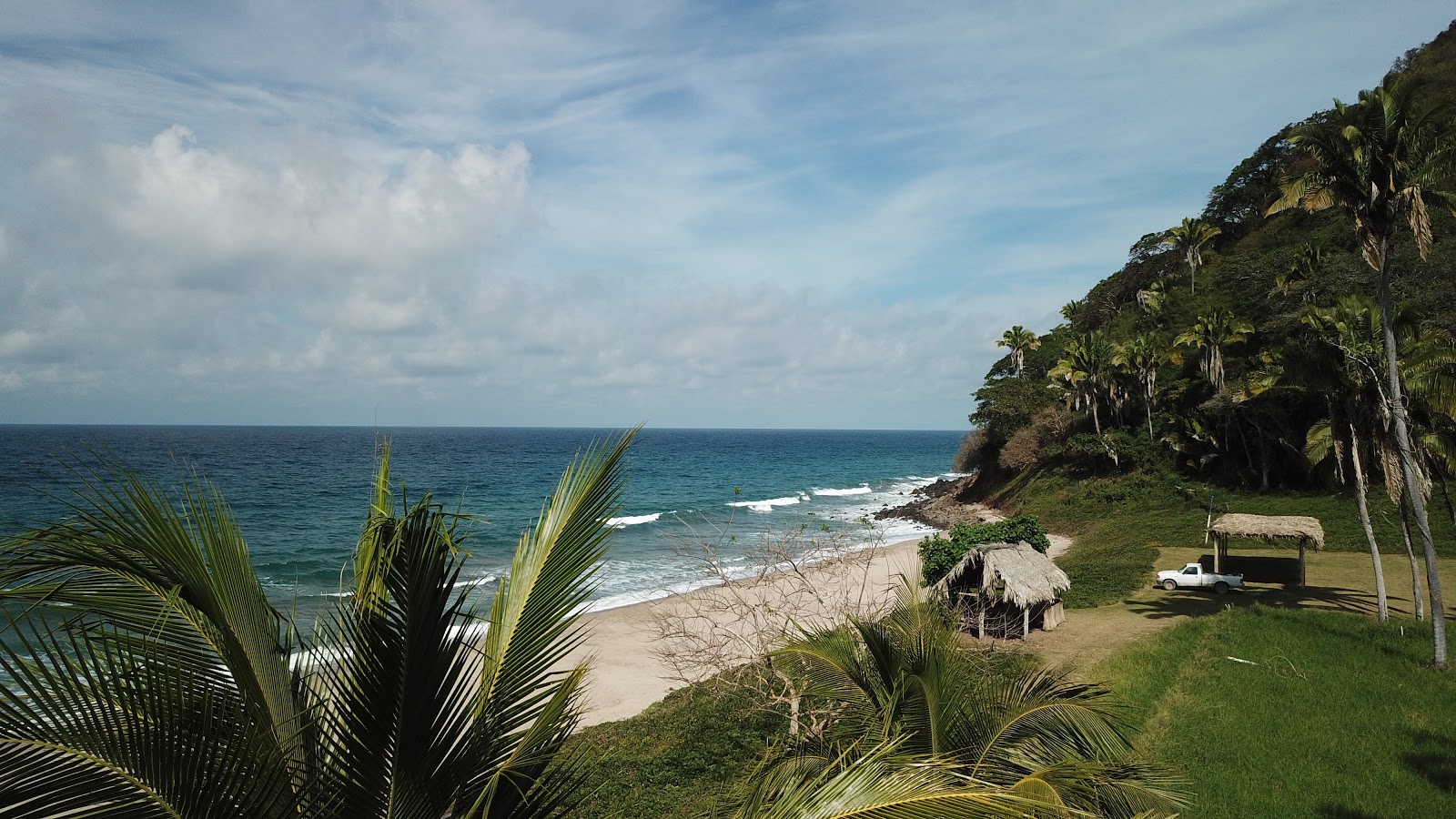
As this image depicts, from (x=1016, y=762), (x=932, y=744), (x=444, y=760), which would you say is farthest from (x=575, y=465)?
(x=1016, y=762)

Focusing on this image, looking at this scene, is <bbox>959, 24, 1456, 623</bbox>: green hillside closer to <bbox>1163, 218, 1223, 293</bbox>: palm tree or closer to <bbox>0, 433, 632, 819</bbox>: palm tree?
<bbox>1163, 218, 1223, 293</bbox>: palm tree

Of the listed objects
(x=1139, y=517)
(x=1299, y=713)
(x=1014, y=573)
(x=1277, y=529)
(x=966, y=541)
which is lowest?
(x=1299, y=713)

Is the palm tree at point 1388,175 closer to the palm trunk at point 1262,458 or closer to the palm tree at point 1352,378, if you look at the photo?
the palm tree at point 1352,378

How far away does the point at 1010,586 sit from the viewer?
17.7 meters

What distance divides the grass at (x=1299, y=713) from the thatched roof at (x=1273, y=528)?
376 cm

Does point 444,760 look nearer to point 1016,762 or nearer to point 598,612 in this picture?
point 1016,762

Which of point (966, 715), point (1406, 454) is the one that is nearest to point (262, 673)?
point (966, 715)

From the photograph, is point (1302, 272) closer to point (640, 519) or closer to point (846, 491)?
point (640, 519)

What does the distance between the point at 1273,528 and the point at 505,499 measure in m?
48.9

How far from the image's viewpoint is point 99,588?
280cm

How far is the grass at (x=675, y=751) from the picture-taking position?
10.9 m

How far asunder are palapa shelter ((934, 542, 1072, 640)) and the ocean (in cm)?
263

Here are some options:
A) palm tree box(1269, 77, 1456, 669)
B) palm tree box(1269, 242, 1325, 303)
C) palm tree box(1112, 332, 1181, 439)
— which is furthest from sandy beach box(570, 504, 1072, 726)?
palm tree box(1269, 242, 1325, 303)

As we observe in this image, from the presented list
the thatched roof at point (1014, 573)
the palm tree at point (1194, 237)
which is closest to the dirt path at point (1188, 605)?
the thatched roof at point (1014, 573)
